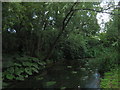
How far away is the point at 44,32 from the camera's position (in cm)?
858

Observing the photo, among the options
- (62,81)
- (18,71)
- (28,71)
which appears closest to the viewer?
(62,81)

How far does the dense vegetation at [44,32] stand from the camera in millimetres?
6043

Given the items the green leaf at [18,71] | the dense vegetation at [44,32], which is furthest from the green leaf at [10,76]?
the green leaf at [18,71]

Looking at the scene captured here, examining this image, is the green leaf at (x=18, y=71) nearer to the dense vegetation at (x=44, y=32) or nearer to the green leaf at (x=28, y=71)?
the dense vegetation at (x=44, y=32)

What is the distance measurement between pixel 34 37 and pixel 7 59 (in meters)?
2.76

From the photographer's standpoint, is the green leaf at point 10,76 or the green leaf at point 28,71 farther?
the green leaf at point 28,71

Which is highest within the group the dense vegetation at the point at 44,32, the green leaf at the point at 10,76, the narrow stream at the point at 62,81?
the dense vegetation at the point at 44,32

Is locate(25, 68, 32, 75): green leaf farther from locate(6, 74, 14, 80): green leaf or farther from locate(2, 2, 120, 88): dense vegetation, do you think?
locate(6, 74, 14, 80): green leaf

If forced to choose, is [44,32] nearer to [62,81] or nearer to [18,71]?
[18,71]

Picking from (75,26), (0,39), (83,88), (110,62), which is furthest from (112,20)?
(0,39)

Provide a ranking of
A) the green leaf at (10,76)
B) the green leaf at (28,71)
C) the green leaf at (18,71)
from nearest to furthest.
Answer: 1. the green leaf at (10,76)
2. the green leaf at (18,71)
3. the green leaf at (28,71)

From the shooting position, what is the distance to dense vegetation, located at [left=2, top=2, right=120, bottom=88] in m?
6.04

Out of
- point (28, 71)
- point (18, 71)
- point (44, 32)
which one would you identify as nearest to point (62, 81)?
point (28, 71)

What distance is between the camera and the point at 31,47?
9039mm
